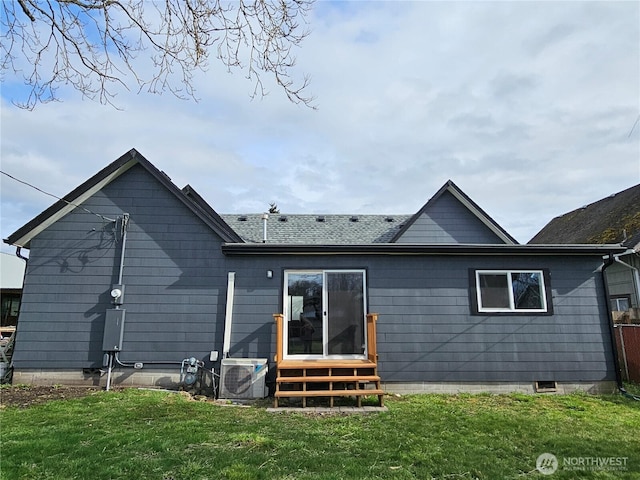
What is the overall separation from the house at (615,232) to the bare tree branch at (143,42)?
918 cm

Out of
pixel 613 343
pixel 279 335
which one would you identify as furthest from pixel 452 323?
pixel 279 335

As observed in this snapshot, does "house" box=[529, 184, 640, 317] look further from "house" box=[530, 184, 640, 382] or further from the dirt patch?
the dirt patch

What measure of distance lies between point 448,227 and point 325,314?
5870mm

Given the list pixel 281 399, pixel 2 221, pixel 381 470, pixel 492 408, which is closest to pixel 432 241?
pixel 492 408

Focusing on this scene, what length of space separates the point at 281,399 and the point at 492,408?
345cm

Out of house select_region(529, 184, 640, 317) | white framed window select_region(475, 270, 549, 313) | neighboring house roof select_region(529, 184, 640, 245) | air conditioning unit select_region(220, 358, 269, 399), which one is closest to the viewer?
air conditioning unit select_region(220, 358, 269, 399)

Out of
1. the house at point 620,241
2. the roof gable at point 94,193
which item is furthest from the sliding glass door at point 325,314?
the house at point 620,241

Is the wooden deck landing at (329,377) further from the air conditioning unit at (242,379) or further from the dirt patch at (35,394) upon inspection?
the dirt patch at (35,394)

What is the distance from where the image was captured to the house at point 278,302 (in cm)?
688

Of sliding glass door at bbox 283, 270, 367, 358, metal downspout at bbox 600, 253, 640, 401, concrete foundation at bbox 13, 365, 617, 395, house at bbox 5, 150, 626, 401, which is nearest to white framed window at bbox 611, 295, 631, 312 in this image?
metal downspout at bbox 600, 253, 640, 401

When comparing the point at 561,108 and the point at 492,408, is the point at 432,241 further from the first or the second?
the point at 492,408

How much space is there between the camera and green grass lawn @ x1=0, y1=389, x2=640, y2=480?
133 inches

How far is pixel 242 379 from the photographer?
21.0ft

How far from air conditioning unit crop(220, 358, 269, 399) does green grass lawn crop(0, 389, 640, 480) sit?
54 cm
